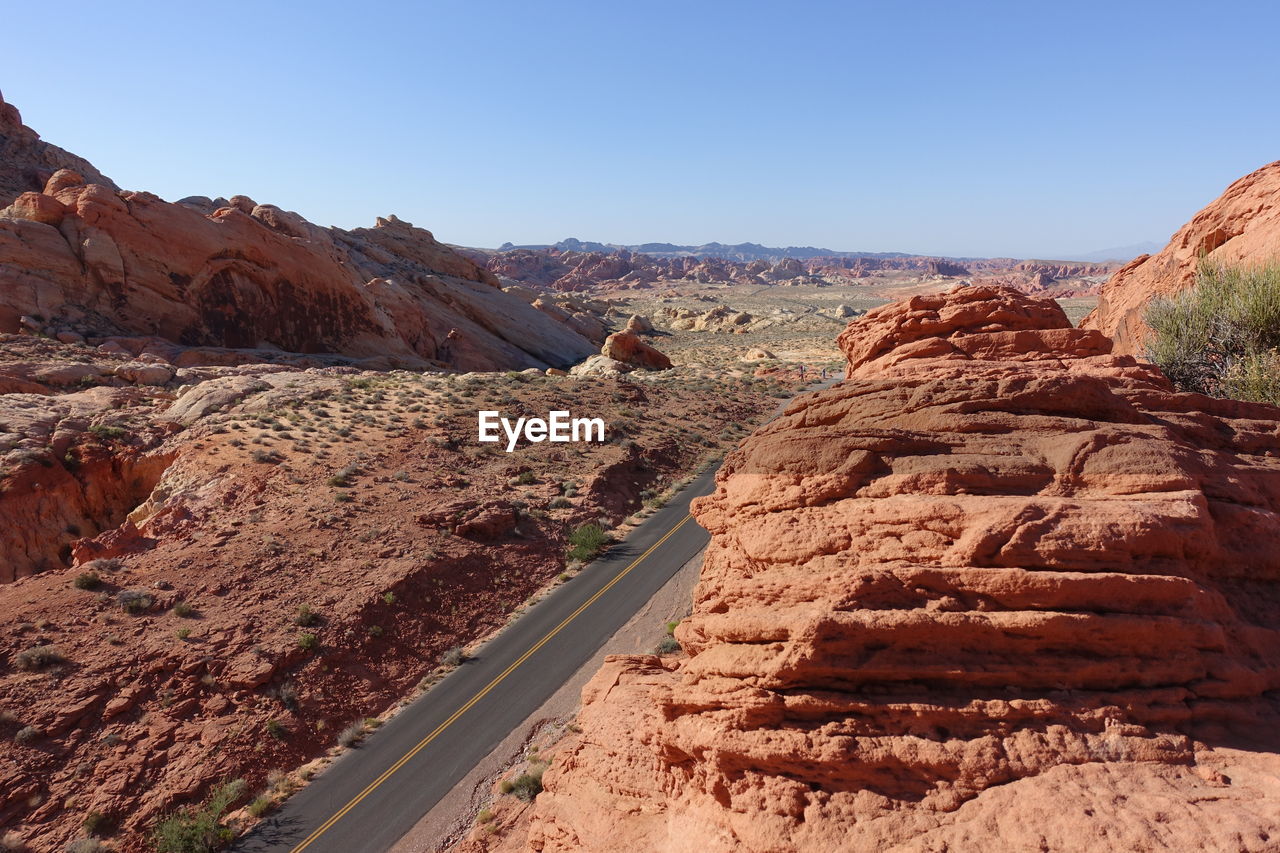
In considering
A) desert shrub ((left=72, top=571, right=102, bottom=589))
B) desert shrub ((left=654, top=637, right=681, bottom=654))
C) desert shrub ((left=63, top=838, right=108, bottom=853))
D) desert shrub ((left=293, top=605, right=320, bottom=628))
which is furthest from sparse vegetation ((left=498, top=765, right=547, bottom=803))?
desert shrub ((left=72, top=571, right=102, bottom=589))

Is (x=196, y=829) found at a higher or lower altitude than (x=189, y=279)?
lower

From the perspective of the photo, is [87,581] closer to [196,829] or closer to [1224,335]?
[196,829]

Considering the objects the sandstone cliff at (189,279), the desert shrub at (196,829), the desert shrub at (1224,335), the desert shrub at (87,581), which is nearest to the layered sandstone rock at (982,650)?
the desert shrub at (1224,335)

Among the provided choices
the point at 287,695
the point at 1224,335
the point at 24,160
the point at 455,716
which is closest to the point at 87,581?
the point at 287,695

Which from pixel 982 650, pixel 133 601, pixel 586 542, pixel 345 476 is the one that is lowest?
pixel 586 542

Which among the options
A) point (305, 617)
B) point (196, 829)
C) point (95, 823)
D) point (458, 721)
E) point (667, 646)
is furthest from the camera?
point (305, 617)

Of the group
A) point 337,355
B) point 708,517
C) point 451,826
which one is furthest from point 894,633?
point 337,355
